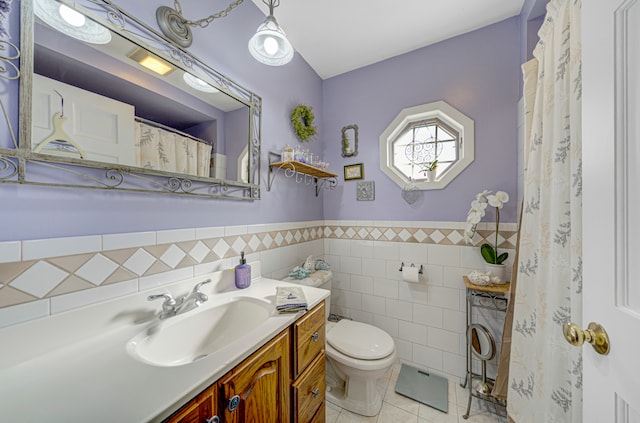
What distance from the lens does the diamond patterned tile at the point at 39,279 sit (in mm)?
628

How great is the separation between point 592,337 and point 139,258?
4.67 feet

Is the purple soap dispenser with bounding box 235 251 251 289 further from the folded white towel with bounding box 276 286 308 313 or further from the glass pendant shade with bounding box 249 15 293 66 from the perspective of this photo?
the glass pendant shade with bounding box 249 15 293 66

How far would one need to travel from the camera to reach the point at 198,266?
1076 millimetres

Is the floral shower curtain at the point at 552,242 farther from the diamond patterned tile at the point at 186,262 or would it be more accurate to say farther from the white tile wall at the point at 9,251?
the white tile wall at the point at 9,251

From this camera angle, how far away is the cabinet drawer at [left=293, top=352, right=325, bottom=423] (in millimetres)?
930

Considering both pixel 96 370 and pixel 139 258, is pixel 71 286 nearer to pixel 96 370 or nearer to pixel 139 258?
pixel 139 258

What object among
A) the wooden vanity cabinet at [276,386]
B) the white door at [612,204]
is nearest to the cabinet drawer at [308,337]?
the wooden vanity cabinet at [276,386]

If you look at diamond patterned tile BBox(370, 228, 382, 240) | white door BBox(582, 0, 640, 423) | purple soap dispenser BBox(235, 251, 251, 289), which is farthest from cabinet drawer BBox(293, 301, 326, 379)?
diamond patterned tile BBox(370, 228, 382, 240)

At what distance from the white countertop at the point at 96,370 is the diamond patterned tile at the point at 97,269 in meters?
0.09

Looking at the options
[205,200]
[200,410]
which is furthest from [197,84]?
[200,410]

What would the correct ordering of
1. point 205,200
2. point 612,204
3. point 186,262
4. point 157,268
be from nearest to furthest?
point 612,204 < point 157,268 < point 186,262 < point 205,200

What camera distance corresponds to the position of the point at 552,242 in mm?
888

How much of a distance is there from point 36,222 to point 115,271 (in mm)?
260

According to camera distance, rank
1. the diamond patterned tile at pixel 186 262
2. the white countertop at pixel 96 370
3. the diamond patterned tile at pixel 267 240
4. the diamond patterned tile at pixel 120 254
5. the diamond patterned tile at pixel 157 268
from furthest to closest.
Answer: the diamond patterned tile at pixel 267 240 → the diamond patterned tile at pixel 186 262 → the diamond patterned tile at pixel 157 268 → the diamond patterned tile at pixel 120 254 → the white countertop at pixel 96 370
